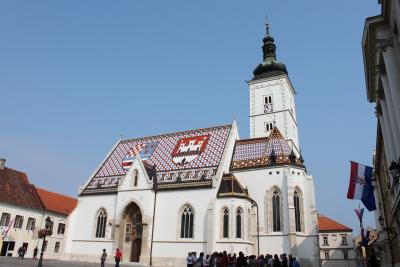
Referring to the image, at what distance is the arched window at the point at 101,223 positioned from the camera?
36.9 metres

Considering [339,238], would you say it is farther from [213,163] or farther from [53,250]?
[53,250]

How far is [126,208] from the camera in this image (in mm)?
35625

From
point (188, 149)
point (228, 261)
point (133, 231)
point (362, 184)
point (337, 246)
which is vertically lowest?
point (228, 261)

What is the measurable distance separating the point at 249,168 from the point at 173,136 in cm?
1162

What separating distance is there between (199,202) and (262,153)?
29.6 feet

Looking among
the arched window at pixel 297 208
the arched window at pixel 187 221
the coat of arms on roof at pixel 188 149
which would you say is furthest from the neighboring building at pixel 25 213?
the arched window at pixel 297 208

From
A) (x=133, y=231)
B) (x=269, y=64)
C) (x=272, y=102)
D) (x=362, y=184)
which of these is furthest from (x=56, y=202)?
(x=362, y=184)

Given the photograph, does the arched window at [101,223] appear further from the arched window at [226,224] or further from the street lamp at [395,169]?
the street lamp at [395,169]

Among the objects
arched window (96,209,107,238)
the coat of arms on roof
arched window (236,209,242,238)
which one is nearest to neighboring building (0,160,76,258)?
arched window (96,209,107,238)

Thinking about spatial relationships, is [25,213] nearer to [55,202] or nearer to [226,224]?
[55,202]

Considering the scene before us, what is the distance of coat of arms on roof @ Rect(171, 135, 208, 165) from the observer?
38.3m

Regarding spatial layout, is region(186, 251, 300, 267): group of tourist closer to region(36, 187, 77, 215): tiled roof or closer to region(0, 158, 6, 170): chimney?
region(36, 187, 77, 215): tiled roof

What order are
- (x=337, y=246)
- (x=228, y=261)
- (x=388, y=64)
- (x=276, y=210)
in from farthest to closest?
1. (x=337, y=246)
2. (x=276, y=210)
3. (x=228, y=261)
4. (x=388, y=64)

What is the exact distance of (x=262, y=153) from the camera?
3684cm
